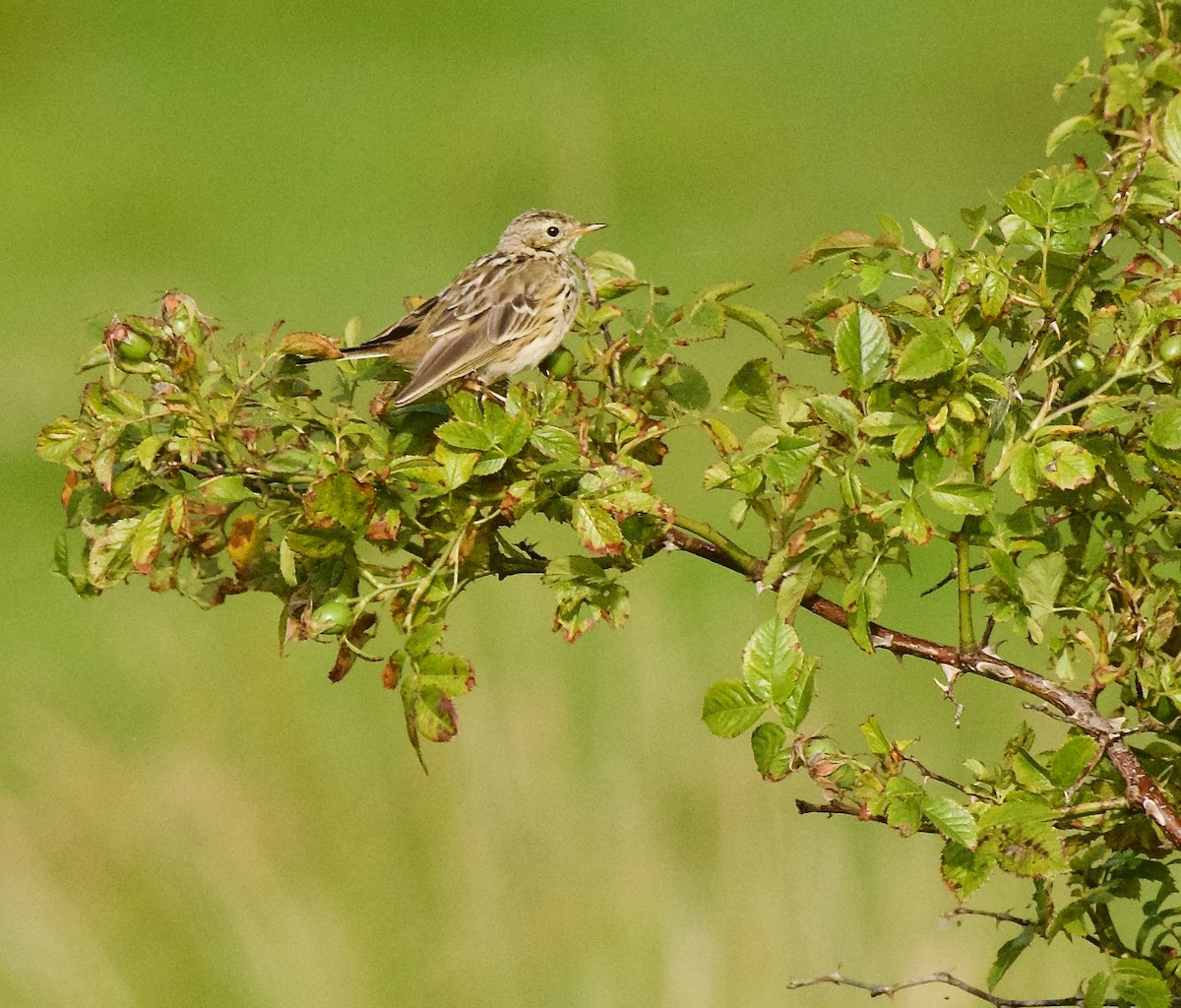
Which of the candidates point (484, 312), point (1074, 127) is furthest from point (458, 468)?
point (484, 312)

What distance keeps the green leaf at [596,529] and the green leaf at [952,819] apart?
17.0 inches

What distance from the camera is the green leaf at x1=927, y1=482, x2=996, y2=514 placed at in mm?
1932

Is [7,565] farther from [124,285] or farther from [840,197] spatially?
[840,197]

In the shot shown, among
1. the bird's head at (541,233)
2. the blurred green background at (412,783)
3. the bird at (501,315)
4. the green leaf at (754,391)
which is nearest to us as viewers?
the green leaf at (754,391)

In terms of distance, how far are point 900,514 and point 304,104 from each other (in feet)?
33.9

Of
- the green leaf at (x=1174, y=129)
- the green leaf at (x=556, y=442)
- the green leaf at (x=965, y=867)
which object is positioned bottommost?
the green leaf at (x=965, y=867)

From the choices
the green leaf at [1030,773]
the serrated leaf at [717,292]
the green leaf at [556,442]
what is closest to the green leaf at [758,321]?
the serrated leaf at [717,292]

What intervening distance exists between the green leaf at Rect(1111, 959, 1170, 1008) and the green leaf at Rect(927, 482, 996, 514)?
0.53m

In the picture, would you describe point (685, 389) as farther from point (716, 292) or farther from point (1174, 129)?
point (1174, 129)

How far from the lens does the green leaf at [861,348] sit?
194 cm

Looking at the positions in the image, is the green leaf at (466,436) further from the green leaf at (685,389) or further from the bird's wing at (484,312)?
the bird's wing at (484,312)

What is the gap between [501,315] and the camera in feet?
13.9

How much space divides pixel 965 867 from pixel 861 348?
0.57 m

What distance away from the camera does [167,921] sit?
13.7 ft
